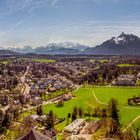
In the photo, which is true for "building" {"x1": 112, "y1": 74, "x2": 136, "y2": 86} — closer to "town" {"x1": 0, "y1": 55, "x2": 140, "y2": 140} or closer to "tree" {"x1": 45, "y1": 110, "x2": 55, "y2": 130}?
"town" {"x1": 0, "y1": 55, "x2": 140, "y2": 140}

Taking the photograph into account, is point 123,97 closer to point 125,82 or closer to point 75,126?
point 125,82

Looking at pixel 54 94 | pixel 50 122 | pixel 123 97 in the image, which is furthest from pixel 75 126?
pixel 54 94

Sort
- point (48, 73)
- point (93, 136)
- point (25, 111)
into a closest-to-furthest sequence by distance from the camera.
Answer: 1. point (93, 136)
2. point (25, 111)
3. point (48, 73)

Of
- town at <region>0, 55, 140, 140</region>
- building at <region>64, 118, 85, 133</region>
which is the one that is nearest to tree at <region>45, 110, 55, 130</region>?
town at <region>0, 55, 140, 140</region>

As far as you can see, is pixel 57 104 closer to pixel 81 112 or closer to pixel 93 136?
pixel 81 112

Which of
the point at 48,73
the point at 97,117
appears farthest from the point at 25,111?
the point at 48,73

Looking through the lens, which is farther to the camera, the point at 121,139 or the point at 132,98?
the point at 132,98
